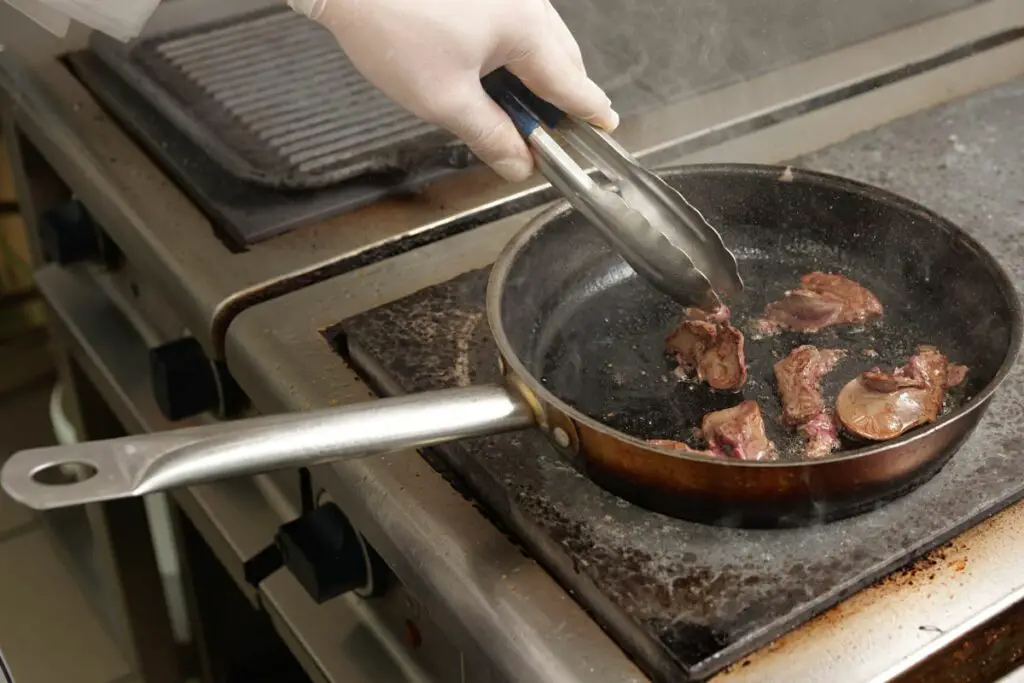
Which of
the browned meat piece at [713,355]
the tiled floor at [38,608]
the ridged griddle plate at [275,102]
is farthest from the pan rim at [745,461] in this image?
the tiled floor at [38,608]

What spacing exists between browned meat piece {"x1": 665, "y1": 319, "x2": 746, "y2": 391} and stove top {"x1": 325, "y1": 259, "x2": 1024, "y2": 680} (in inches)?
5.4

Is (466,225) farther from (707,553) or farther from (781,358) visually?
(707,553)

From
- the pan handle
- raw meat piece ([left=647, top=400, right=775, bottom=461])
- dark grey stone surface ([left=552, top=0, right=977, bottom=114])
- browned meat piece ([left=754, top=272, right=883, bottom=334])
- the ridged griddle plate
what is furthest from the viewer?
dark grey stone surface ([left=552, top=0, right=977, bottom=114])

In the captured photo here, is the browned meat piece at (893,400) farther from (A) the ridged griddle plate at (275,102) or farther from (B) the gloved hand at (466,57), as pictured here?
(A) the ridged griddle plate at (275,102)

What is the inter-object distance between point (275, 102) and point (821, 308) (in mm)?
537

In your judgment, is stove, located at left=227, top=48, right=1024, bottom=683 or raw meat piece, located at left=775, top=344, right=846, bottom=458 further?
raw meat piece, located at left=775, top=344, right=846, bottom=458

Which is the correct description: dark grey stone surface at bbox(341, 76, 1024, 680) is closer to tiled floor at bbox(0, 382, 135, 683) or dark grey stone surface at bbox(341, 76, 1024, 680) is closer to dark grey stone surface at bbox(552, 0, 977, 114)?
dark grey stone surface at bbox(552, 0, 977, 114)

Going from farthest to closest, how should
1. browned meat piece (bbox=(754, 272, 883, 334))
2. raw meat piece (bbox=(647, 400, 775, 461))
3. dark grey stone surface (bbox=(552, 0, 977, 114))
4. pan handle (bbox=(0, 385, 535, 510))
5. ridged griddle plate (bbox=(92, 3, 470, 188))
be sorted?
dark grey stone surface (bbox=(552, 0, 977, 114)) < ridged griddle plate (bbox=(92, 3, 470, 188)) < browned meat piece (bbox=(754, 272, 883, 334)) < raw meat piece (bbox=(647, 400, 775, 461)) < pan handle (bbox=(0, 385, 535, 510))

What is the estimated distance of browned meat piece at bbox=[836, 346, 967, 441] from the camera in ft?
2.18

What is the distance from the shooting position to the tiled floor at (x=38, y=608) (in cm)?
162

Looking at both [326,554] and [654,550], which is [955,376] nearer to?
[654,550]

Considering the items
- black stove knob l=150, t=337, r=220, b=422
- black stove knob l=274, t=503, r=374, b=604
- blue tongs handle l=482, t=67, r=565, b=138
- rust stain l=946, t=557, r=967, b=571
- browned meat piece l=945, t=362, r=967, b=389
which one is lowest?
black stove knob l=274, t=503, r=374, b=604

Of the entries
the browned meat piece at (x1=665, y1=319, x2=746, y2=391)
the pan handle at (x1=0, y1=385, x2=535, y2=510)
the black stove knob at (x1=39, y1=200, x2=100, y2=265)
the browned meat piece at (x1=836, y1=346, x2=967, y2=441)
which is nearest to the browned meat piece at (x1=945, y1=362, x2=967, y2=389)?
the browned meat piece at (x1=836, y1=346, x2=967, y2=441)

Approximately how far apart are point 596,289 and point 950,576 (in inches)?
14.3
